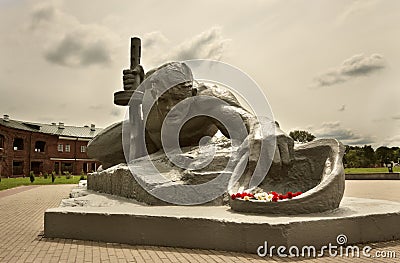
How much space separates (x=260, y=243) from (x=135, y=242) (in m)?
1.50

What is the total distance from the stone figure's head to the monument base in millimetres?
2339

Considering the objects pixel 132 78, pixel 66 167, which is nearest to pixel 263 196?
pixel 132 78

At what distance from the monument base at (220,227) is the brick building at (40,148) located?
92.6ft

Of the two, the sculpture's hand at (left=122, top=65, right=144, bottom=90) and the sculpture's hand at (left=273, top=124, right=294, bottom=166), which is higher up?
the sculpture's hand at (left=122, top=65, right=144, bottom=90)

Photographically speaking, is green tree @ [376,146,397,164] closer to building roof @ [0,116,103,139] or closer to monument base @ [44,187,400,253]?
building roof @ [0,116,103,139]

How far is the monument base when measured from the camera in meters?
3.62

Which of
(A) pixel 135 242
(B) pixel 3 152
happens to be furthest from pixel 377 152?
(A) pixel 135 242

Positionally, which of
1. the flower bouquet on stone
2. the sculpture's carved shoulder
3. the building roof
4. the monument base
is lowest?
the monument base

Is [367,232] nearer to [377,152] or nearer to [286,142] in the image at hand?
[286,142]

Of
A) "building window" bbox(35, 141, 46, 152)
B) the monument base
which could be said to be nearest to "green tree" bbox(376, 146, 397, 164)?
"building window" bbox(35, 141, 46, 152)

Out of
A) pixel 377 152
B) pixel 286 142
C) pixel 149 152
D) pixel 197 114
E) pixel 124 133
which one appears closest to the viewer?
pixel 286 142

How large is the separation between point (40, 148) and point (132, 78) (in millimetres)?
30526

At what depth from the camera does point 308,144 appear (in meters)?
5.36

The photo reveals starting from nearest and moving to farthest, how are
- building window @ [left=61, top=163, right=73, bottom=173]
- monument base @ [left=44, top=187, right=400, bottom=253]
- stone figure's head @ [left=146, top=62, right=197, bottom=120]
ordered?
monument base @ [left=44, top=187, right=400, bottom=253], stone figure's head @ [left=146, top=62, right=197, bottom=120], building window @ [left=61, top=163, right=73, bottom=173]
